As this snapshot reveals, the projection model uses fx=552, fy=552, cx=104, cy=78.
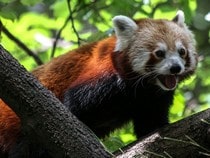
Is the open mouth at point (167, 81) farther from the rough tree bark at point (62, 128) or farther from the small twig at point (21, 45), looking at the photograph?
the small twig at point (21, 45)

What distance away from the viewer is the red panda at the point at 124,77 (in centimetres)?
374

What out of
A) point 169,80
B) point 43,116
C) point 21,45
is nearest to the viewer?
point 43,116

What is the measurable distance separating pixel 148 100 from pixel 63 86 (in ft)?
2.00

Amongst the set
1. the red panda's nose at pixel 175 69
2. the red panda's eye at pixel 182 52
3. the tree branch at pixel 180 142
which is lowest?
the tree branch at pixel 180 142

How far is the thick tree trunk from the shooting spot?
2.89m

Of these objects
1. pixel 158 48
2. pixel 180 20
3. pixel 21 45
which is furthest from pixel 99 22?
pixel 158 48

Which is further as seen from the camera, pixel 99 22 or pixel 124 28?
pixel 99 22

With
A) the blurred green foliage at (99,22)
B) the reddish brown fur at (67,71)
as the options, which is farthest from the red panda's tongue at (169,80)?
the blurred green foliage at (99,22)

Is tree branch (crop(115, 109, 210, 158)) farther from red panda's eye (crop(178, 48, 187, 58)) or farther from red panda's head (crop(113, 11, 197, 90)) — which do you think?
red panda's eye (crop(178, 48, 187, 58))

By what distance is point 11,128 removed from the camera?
3785 mm

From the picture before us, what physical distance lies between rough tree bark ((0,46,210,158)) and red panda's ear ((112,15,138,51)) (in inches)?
41.1

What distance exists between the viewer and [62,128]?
2996 mm

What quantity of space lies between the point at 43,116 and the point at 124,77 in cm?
96

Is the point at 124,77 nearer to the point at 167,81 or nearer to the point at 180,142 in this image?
the point at 167,81
